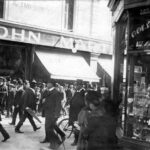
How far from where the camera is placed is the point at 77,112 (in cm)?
997

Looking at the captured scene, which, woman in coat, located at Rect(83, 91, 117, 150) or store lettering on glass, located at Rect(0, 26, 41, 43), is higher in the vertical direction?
store lettering on glass, located at Rect(0, 26, 41, 43)

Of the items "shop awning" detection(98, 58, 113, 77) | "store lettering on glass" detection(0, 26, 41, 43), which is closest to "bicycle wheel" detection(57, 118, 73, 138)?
"store lettering on glass" detection(0, 26, 41, 43)

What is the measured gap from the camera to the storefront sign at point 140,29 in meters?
7.24

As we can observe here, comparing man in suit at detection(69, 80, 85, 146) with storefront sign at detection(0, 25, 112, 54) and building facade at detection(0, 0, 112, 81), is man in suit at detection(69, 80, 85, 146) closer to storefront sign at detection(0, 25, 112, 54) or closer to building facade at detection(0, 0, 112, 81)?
building facade at detection(0, 0, 112, 81)

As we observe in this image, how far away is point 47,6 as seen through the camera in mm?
19438

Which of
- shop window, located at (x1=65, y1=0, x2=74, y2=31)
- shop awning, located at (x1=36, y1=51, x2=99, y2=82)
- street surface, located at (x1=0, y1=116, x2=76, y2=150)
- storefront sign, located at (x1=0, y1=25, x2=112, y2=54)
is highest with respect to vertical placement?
shop window, located at (x1=65, y1=0, x2=74, y2=31)

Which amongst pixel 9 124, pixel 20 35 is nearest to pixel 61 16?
pixel 20 35

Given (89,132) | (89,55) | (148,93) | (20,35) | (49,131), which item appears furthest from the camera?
(89,55)

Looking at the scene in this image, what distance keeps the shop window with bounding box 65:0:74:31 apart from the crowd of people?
4.08m

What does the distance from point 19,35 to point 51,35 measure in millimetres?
2194

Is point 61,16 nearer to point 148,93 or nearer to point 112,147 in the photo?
point 148,93

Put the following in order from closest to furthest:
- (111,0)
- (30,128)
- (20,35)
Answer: (111,0), (30,128), (20,35)

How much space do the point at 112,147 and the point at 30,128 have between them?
7116 millimetres

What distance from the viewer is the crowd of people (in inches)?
211
